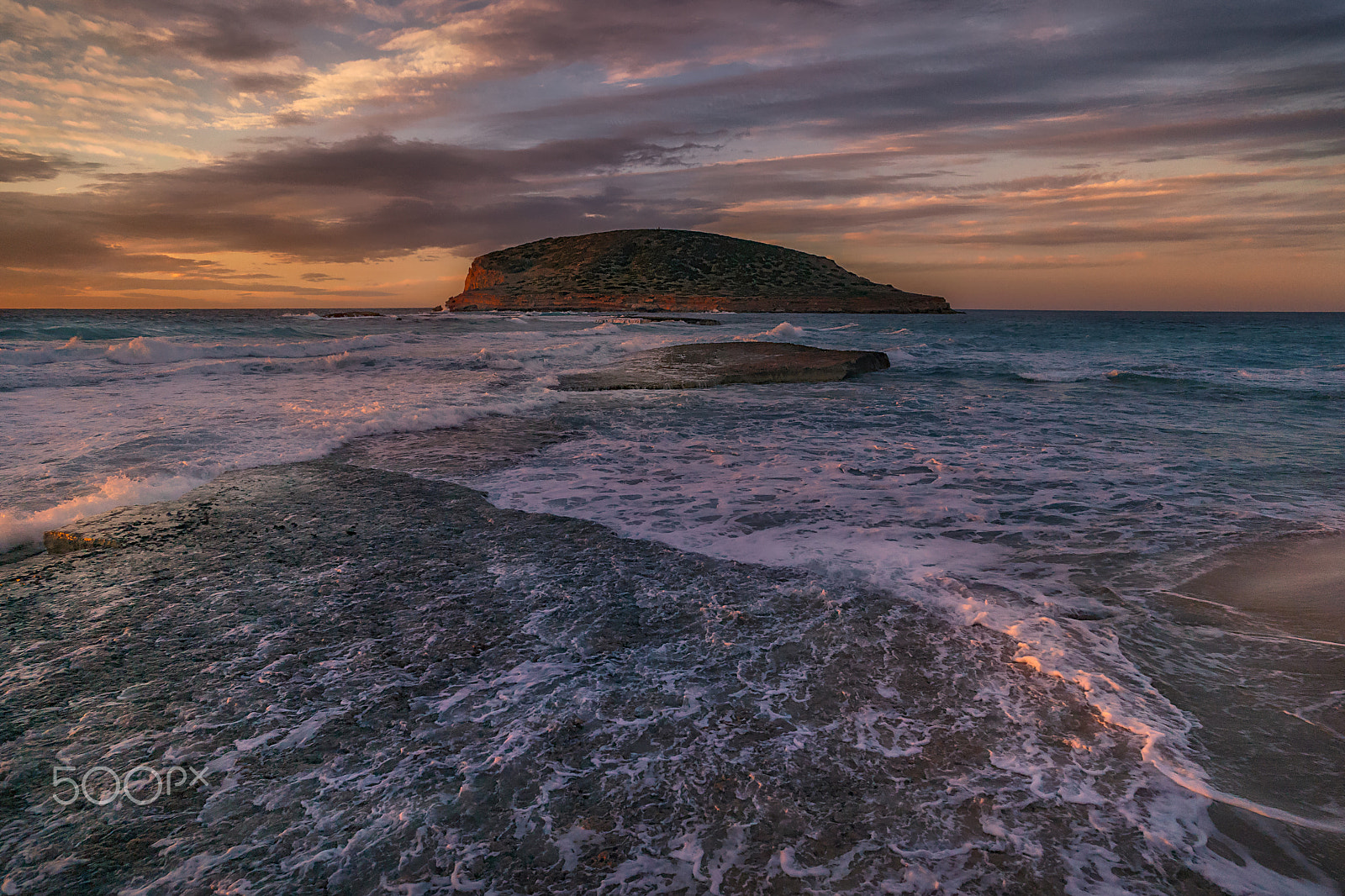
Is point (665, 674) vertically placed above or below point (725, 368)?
below

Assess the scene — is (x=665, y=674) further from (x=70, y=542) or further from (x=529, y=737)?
(x=70, y=542)

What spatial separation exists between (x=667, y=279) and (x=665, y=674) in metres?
104

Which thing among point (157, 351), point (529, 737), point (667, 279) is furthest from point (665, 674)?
point (667, 279)

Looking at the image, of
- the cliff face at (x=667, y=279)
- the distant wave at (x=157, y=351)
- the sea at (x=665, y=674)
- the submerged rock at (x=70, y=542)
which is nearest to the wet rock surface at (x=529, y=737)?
the sea at (x=665, y=674)

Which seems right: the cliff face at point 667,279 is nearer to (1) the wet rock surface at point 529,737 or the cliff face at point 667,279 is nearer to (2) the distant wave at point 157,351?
(2) the distant wave at point 157,351

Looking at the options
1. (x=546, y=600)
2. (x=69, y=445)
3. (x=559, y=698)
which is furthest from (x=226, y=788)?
(x=69, y=445)

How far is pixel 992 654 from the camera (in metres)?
3.09

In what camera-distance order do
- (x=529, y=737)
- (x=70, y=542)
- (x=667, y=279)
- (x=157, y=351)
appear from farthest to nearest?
(x=667, y=279), (x=157, y=351), (x=70, y=542), (x=529, y=737)

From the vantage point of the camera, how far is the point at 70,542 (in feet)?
14.2

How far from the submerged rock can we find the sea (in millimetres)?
108

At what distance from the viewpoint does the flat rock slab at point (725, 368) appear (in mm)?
13797

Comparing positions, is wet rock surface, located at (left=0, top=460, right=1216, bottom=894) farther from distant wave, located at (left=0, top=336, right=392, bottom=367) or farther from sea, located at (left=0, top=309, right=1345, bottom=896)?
distant wave, located at (left=0, top=336, right=392, bottom=367)

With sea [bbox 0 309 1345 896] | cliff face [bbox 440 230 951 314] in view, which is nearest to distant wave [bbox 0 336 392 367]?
sea [bbox 0 309 1345 896]

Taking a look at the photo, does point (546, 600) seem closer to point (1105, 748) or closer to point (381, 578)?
point (381, 578)
